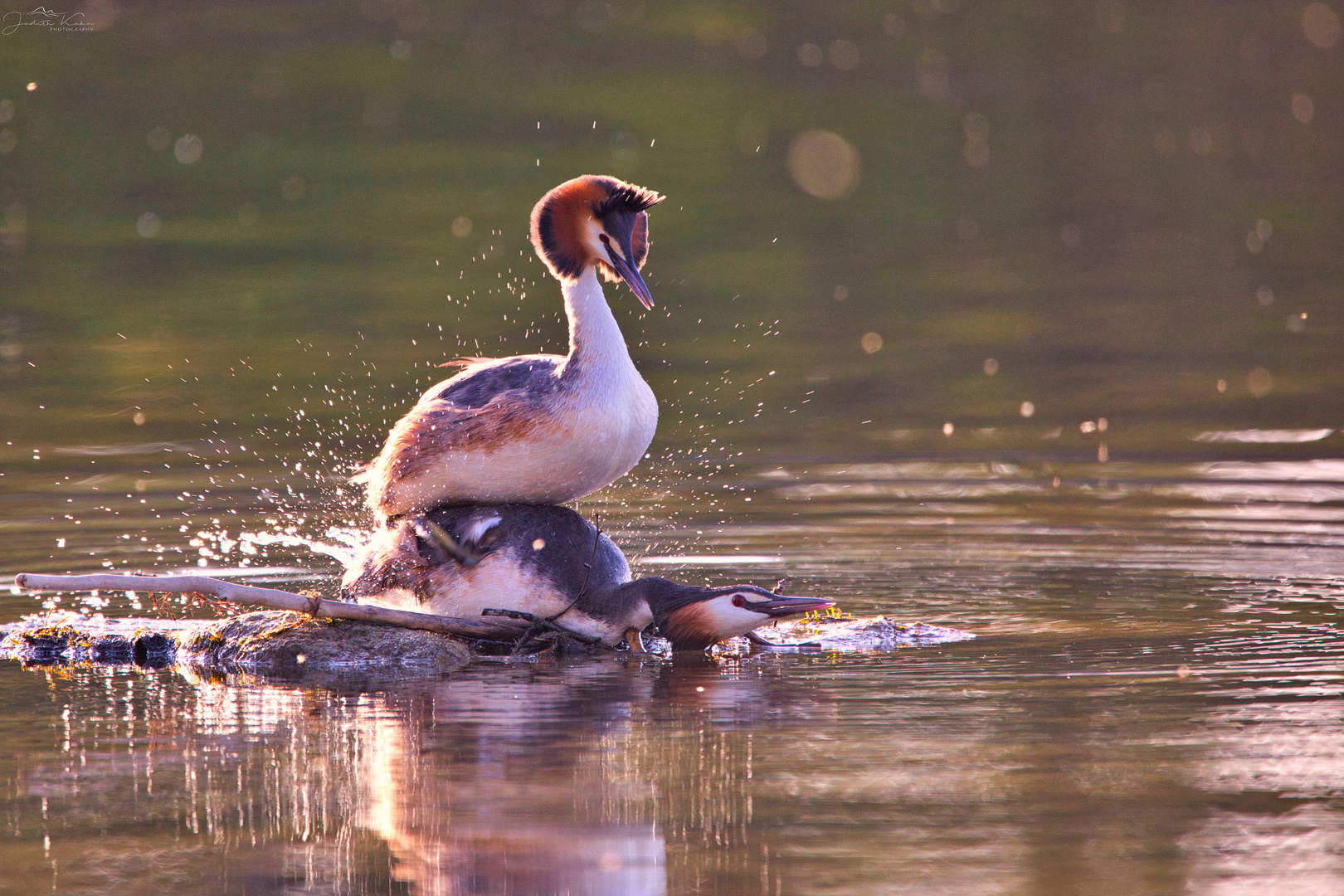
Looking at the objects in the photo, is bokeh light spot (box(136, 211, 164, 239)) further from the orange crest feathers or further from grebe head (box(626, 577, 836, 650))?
grebe head (box(626, 577, 836, 650))

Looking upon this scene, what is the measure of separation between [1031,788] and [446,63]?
3068cm

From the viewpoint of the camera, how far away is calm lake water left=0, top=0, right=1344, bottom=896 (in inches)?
250

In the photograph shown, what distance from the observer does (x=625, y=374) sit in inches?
368

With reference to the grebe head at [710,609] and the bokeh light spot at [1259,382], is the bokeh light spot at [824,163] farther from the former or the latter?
the grebe head at [710,609]

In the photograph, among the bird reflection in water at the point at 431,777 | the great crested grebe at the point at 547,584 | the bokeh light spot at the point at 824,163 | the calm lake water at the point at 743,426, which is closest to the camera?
the bird reflection in water at the point at 431,777

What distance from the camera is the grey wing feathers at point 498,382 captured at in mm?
9391

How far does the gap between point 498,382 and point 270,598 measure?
165cm

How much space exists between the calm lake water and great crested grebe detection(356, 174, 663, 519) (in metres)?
1.02

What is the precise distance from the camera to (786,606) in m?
8.73
